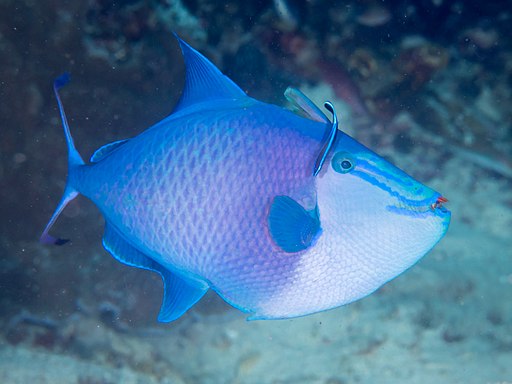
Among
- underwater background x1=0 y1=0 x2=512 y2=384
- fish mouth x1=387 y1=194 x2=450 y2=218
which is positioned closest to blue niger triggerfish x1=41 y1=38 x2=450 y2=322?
fish mouth x1=387 y1=194 x2=450 y2=218

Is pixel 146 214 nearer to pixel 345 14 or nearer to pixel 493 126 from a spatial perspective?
pixel 345 14

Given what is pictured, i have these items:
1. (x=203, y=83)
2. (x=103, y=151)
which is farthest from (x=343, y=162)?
(x=103, y=151)

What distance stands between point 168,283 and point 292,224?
0.64 meters

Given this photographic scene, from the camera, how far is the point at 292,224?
1.21 metres

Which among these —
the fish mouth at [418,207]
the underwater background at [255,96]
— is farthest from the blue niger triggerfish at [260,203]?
the underwater background at [255,96]

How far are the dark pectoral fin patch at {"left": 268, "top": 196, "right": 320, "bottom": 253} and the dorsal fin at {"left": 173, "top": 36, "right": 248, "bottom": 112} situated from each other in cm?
48

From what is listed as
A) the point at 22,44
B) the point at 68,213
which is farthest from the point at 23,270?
the point at 22,44

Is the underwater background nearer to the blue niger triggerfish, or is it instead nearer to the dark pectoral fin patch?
the blue niger triggerfish

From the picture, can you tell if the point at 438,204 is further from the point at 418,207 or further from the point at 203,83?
the point at 203,83

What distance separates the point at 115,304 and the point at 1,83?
170 centimetres

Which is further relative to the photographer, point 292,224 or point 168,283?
point 168,283

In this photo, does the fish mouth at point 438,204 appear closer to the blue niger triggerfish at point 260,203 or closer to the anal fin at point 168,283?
the blue niger triggerfish at point 260,203

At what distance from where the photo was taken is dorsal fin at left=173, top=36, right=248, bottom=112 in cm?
142

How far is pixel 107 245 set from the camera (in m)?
1.57
